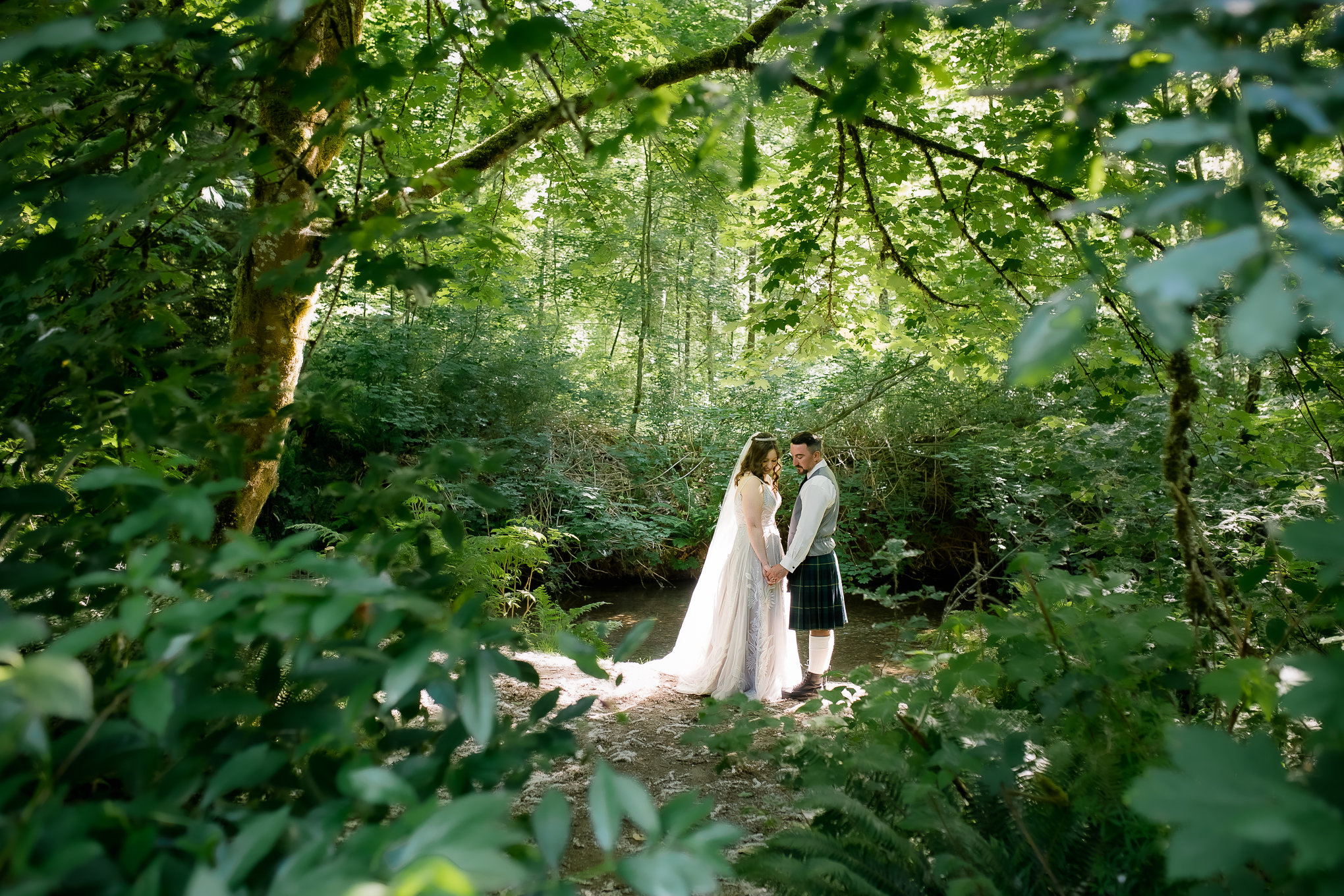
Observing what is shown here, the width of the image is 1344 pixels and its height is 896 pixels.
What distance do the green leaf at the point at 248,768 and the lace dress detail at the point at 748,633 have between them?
16.7 feet

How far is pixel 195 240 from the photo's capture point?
7.21 feet

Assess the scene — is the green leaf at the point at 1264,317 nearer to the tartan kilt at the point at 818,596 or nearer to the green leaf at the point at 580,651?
the green leaf at the point at 580,651

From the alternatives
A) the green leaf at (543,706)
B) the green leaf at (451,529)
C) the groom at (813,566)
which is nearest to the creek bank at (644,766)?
the groom at (813,566)

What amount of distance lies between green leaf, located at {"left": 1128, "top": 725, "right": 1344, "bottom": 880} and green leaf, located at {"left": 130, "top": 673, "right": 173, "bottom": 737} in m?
0.87

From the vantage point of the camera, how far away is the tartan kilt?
18.8 feet

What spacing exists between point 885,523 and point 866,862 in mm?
7965

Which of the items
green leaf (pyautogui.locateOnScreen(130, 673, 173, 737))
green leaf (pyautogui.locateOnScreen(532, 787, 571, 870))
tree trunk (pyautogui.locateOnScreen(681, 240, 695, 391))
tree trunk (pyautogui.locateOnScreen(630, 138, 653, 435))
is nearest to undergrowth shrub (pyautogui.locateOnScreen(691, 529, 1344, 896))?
green leaf (pyautogui.locateOnScreen(532, 787, 571, 870))

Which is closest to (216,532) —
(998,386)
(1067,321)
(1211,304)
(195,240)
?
(195,240)

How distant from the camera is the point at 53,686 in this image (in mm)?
588

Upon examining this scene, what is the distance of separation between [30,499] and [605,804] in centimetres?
93

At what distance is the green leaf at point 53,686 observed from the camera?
0.57 meters

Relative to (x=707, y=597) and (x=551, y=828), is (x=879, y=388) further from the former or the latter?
(x=551, y=828)

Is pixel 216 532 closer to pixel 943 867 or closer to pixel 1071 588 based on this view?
pixel 943 867

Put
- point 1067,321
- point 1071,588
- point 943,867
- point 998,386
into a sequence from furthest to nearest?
point 998,386 < point 1071,588 < point 943,867 < point 1067,321
